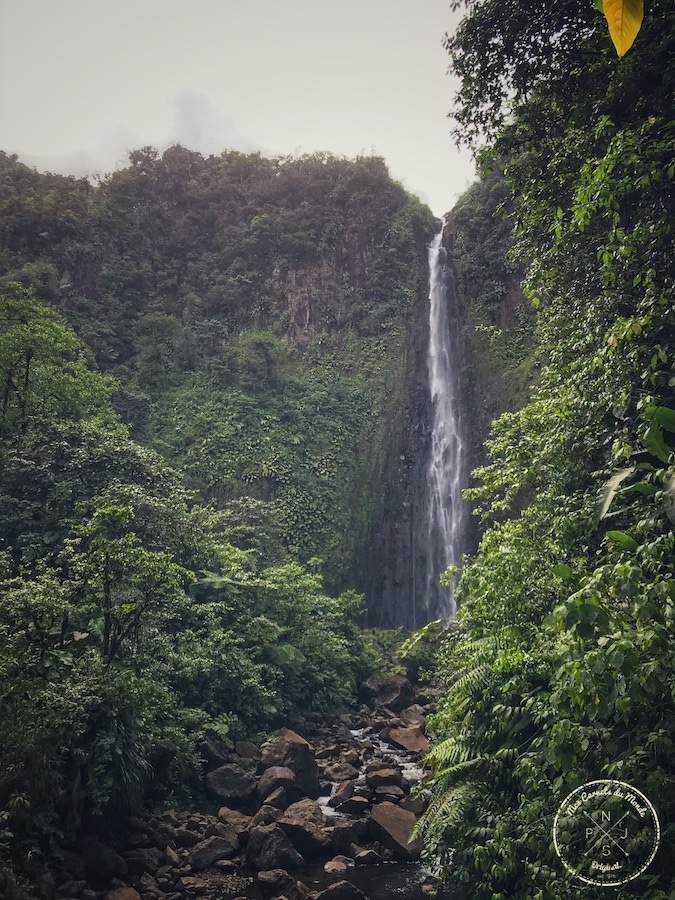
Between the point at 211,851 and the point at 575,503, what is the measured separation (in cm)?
651

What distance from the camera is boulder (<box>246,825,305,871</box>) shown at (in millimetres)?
7812

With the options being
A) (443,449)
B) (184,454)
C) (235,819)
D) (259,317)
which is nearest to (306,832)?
(235,819)

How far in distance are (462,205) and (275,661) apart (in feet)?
80.9

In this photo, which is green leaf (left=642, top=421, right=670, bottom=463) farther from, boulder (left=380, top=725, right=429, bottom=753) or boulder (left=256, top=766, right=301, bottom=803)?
boulder (left=380, top=725, right=429, bottom=753)

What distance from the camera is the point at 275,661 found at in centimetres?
1289

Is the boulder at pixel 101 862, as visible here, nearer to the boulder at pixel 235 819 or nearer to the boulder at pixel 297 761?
the boulder at pixel 235 819

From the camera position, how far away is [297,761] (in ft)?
33.3

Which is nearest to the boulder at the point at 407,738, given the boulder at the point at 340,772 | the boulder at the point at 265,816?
the boulder at the point at 340,772

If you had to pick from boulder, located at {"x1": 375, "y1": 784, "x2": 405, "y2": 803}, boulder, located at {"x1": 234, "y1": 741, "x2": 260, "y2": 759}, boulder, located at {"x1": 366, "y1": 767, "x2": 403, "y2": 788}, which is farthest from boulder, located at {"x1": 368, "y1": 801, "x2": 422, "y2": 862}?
boulder, located at {"x1": 234, "y1": 741, "x2": 260, "y2": 759}

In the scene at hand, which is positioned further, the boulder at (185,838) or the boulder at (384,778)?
the boulder at (384,778)

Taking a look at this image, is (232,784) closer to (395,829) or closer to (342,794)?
(342,794)

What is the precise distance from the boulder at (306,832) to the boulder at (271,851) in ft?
0.70

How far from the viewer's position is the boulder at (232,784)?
9.39 meters

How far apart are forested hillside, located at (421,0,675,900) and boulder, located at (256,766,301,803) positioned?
331cm
